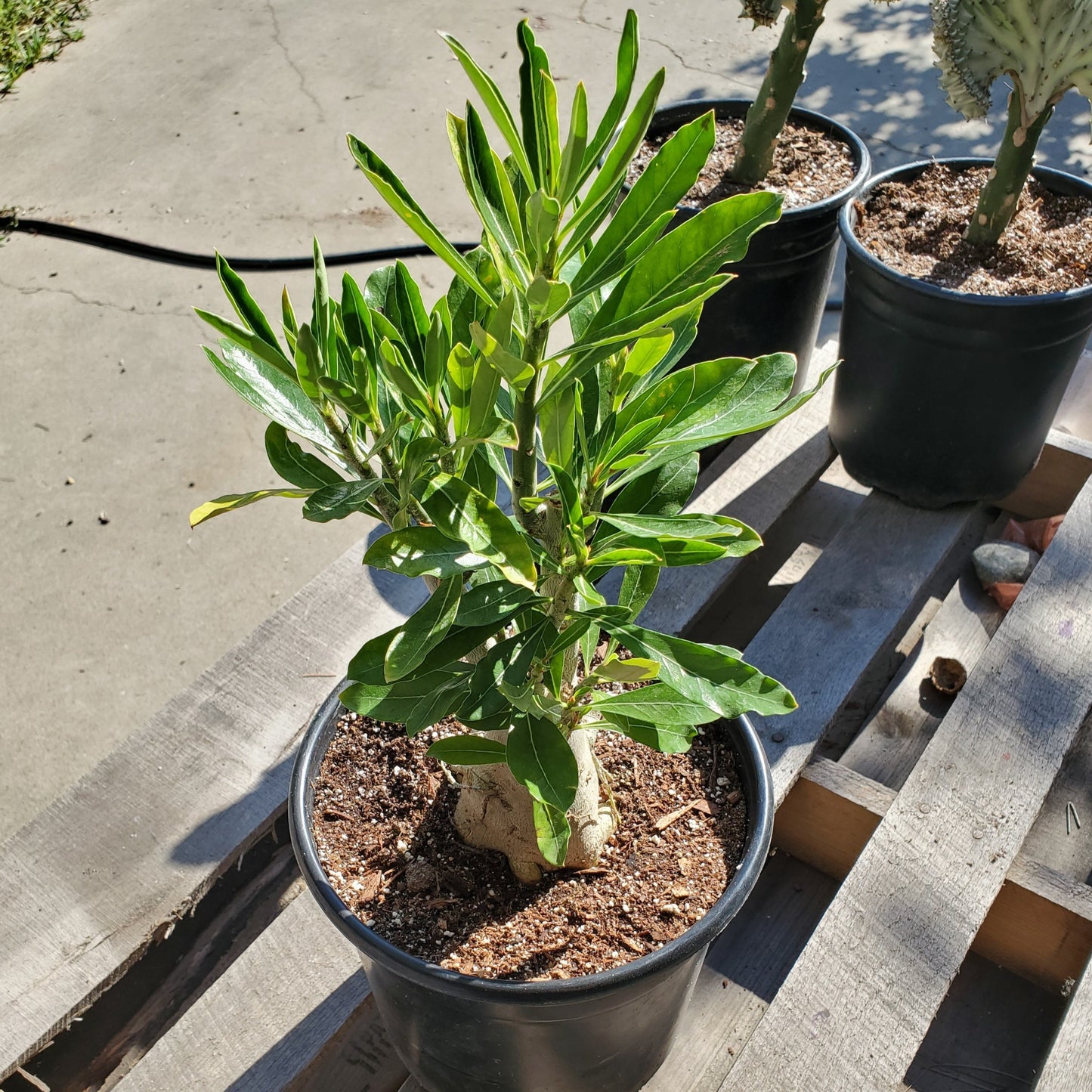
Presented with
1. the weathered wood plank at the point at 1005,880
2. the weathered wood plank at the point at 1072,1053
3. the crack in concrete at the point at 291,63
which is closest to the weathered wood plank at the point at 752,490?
the weathered wood plank at the point at 1005,880

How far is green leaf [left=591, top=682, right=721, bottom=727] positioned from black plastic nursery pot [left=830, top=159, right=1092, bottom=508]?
93cm

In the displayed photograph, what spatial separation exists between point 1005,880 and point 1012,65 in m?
1.12

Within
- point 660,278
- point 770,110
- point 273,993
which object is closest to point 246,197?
point 770,110

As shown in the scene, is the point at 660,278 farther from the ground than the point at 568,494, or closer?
farther from the ground

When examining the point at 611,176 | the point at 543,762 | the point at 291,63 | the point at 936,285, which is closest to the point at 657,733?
the point at 543,762

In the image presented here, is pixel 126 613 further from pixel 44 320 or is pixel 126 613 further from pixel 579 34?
pixel 579 34

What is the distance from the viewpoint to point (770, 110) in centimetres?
182

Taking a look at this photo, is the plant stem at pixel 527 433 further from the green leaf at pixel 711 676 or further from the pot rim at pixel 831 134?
the pot rim at pixel 831 134

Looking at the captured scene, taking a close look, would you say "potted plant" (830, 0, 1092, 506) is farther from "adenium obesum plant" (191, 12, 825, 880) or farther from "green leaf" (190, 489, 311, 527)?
"green leaf" (190, 489, 311, 527)

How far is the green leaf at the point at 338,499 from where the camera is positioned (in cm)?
73

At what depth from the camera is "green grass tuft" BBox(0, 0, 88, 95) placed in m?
4.03

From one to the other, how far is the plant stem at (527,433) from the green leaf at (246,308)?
0.17 m

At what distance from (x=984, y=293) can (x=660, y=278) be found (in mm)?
1078

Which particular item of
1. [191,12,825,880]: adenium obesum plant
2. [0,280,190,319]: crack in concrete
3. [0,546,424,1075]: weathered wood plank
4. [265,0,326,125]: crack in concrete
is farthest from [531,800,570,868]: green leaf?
[265,0,326,125]: crack in concrete
